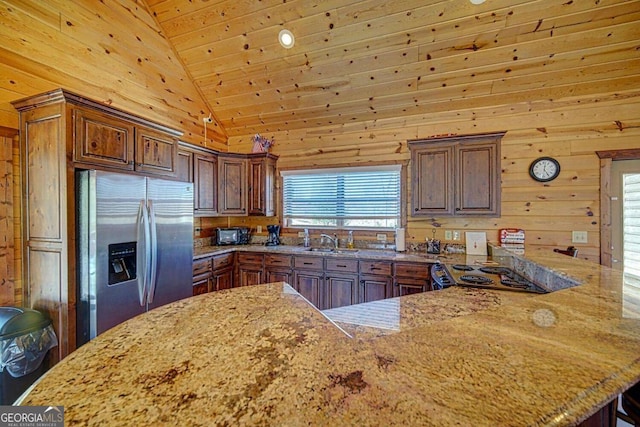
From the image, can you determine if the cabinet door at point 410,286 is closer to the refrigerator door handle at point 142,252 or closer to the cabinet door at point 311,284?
the cabinet door at point 311,284

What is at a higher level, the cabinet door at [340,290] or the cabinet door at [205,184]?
the cabinet door at [205,184]

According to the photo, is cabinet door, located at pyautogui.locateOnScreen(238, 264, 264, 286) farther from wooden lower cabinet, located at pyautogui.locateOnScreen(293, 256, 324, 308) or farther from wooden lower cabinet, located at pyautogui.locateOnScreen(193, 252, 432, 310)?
wooden lower cabinet, located at pyautogui.locateOnScreen(293, 256, 324, 308)

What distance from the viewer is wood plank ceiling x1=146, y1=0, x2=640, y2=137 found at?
101 inches

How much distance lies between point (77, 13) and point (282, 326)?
3.46 m

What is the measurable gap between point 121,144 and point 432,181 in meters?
3.14

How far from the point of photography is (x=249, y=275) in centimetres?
383

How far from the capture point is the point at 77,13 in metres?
2.60

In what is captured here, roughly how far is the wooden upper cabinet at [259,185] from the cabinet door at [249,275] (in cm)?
79

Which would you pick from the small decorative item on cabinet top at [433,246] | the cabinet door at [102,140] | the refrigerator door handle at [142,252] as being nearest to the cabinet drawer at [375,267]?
the small decorative item on cabinet top at [433,246]

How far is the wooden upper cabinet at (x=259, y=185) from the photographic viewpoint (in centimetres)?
410

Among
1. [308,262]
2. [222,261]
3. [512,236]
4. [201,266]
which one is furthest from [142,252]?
[512,236]

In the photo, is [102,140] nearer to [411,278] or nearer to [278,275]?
[278,275]

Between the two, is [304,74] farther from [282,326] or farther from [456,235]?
[282,326]

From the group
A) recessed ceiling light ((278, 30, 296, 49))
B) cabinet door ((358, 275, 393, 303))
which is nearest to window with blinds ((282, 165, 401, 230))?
cabinet door ((358, 275, 393, 303))
